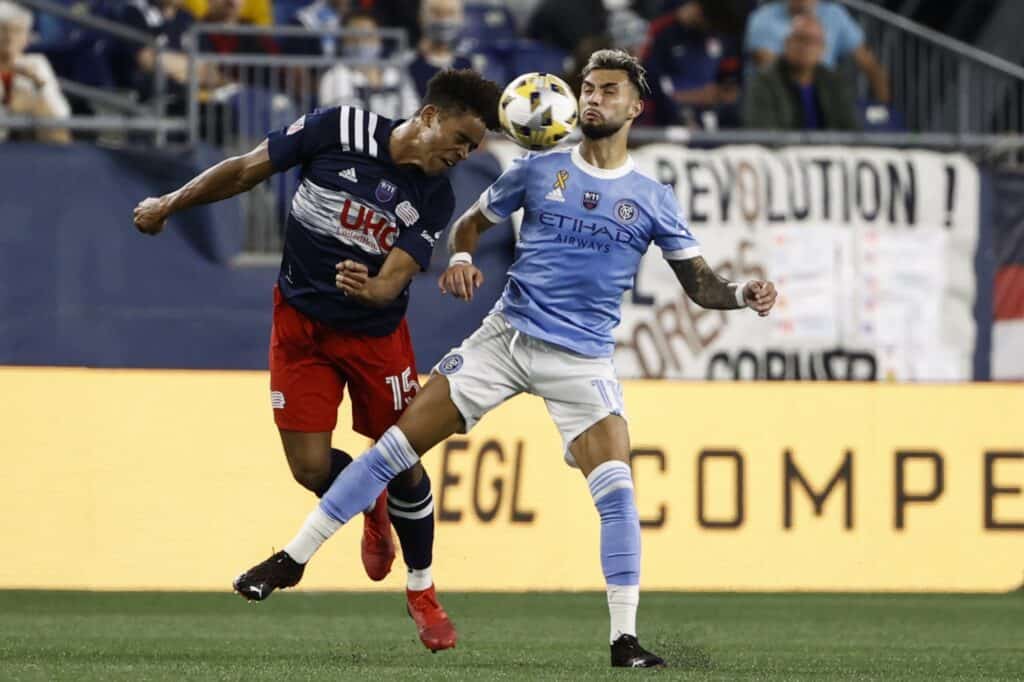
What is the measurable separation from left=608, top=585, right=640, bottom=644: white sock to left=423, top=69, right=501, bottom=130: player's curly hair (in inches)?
72.4

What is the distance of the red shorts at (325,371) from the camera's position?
7.80 metres

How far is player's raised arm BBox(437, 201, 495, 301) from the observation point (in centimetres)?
718

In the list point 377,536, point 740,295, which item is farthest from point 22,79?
point 740,295

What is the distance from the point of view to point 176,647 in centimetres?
780

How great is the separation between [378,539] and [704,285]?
1.89 m

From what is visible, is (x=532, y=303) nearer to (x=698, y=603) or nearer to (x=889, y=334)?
(x=698, y=603)

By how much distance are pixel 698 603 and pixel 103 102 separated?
20.4 ft

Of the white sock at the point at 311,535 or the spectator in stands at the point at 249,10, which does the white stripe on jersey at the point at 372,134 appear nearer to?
the white sock at the point at 311,535

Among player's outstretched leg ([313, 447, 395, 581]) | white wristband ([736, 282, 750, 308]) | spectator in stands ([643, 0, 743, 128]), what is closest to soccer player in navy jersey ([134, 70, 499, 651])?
player's outstretched leg ([313, 447, 395, 581])

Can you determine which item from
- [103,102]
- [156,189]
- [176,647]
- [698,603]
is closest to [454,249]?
[176,647]

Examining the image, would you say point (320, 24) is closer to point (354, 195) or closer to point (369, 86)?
point (369, 86)

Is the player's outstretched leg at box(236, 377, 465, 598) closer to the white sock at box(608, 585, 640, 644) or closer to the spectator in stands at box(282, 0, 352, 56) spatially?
the white sock at box(608, 585, 640, 644)

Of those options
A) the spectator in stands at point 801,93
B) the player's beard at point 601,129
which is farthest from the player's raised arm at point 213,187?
the spectator in stands at point 801,93

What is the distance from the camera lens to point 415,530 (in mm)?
7875
